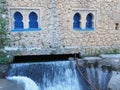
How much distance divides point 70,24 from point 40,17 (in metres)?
0.73

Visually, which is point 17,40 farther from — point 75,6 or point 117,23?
point 117,23

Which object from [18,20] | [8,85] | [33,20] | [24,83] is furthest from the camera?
[33,20]

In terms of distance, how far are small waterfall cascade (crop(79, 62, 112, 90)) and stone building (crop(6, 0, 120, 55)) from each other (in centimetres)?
38

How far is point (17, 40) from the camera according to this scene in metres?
5.79

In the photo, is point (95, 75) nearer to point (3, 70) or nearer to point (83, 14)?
point (83, 14)

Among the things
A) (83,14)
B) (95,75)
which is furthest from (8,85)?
(83,14)

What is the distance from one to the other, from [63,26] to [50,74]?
1122mm

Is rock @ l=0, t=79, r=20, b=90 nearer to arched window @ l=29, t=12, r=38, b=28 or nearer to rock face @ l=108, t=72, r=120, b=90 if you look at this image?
arched window @ l=29, t=12, r=38, b=28

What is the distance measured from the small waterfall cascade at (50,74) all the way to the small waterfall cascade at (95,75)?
18 centimetres

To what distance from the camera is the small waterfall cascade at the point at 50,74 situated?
18.7ft

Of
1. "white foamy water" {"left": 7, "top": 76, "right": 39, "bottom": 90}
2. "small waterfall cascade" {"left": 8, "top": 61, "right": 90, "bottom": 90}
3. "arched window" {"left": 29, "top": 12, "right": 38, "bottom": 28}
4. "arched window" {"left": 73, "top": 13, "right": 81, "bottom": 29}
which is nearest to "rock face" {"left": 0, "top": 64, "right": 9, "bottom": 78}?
"small waterfall cascade" {"left": 8, "top": 61, "right": 90, "bottom": 90}

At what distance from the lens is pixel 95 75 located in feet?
20.3

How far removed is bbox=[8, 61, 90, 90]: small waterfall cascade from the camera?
18.7 feet

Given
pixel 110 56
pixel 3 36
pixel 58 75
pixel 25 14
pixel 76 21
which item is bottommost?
pixel 58 75
